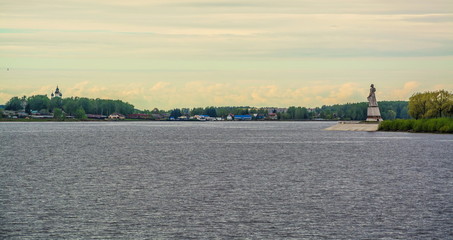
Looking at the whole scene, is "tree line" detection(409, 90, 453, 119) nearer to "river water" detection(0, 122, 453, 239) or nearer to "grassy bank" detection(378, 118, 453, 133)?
"grassy bank" detection(378, 118, 453, 133)

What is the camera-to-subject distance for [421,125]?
160m

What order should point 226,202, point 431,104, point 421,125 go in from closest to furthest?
1. point 226,202
2. point 421,125
3. point 431,104

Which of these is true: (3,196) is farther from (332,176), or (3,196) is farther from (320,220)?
(332,176)

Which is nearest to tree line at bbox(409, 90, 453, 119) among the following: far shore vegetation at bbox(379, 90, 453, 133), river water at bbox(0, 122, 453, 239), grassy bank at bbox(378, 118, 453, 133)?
far shore vegetation at bbox(379, 90, 453, 133)

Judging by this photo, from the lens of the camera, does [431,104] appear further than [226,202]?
Yes

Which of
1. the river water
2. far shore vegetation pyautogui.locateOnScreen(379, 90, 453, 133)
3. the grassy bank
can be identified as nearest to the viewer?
the river water

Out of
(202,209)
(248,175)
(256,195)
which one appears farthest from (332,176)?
(202,209)

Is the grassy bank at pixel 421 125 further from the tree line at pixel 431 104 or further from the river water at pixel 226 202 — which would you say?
the river water at pixel 226 202

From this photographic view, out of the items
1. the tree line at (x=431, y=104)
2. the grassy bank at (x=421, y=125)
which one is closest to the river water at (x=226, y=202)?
the grassy bank at (x=421, y=125)

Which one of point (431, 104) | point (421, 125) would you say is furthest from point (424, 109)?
point (421, 125)

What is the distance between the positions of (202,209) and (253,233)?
6984 millimetres

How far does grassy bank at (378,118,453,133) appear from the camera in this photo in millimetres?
150125

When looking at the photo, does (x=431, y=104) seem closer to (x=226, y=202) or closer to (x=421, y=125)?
(x=421, y=125)

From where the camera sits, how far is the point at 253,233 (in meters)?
29.8
